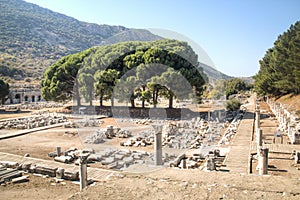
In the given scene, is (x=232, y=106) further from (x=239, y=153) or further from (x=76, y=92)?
(x=239, y=153)

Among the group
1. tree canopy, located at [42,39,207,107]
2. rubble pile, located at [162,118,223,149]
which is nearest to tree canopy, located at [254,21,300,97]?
tree canopy, located at [42,39,207,107]

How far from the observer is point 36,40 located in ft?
476

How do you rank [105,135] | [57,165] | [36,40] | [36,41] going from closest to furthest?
1. [57,165]
2. [105,135]
3. [36,41]
4. [36,40]

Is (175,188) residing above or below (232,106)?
below

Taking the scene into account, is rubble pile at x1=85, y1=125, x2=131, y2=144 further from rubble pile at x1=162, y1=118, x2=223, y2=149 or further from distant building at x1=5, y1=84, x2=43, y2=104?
distant building at x1=5, y1=84, x2=43, y2=104

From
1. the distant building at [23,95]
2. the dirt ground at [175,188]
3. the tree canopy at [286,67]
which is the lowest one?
the dirt ground at [175,188]

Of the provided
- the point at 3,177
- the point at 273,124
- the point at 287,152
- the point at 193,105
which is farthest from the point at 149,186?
the point at 193,105

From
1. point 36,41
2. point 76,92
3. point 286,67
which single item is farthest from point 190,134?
point 36,41

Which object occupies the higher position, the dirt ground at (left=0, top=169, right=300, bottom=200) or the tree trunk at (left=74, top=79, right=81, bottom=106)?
the tree trunk at (left=74, top=79, right=81, bottom=106)

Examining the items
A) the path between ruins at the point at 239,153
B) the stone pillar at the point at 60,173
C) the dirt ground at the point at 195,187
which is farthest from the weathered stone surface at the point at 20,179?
the path between ruins at the point at 239,153

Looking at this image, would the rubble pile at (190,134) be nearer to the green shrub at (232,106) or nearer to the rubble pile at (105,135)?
the rubble pile at (105,135)

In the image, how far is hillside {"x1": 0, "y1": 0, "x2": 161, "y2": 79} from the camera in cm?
9469

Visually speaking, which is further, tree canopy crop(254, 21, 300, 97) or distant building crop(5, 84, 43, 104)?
distant building crop(5, 84, 43, 104)

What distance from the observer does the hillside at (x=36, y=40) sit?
311 feet
